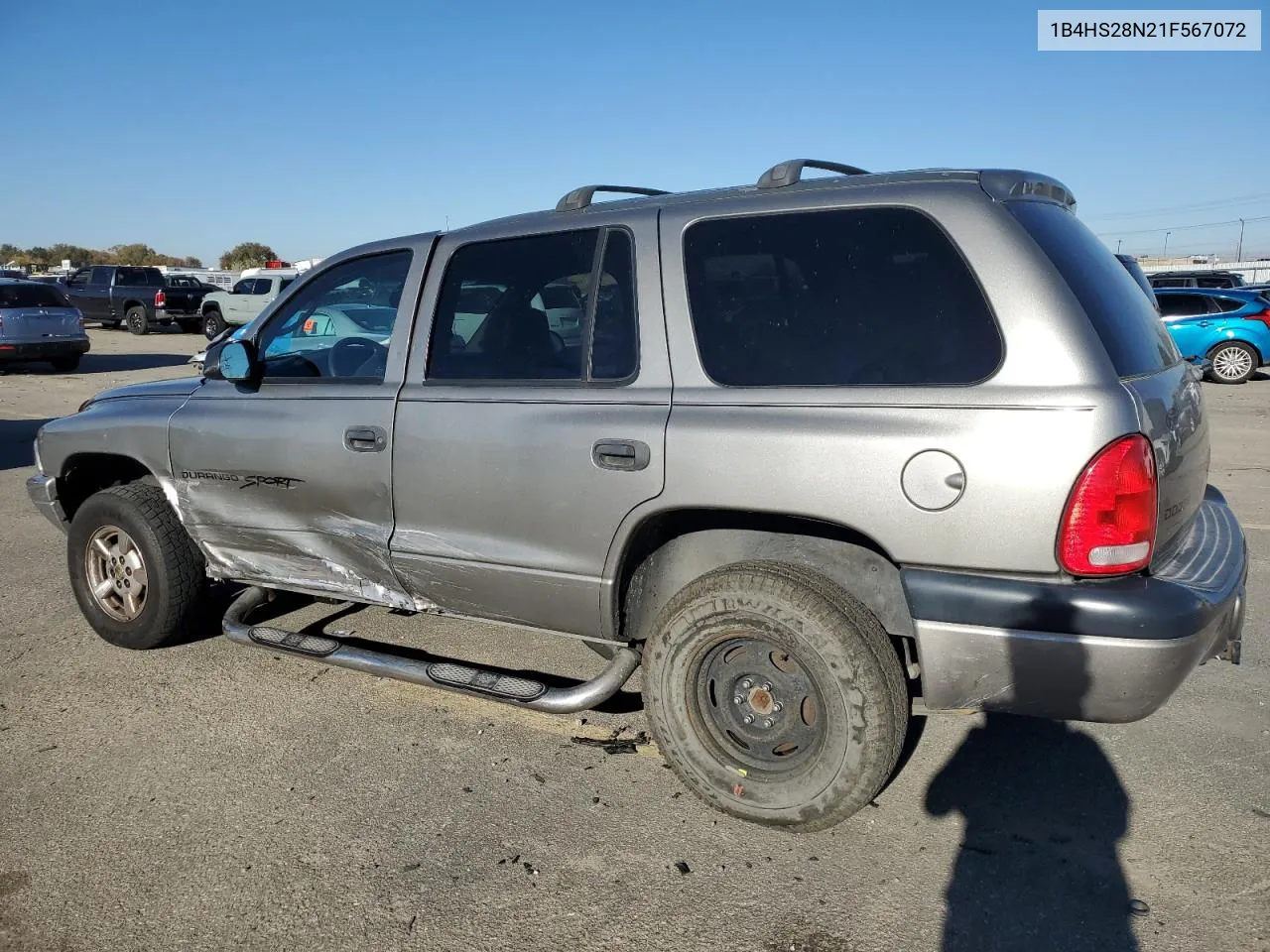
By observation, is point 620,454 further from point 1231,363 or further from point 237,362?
point 1231,363

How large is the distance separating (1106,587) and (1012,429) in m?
0.48

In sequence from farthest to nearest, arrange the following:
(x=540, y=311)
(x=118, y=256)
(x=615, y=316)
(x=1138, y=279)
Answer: (x=118, y=256) → (x=1138, y=279) → (x=540, y=311) → (x=615, y=316)

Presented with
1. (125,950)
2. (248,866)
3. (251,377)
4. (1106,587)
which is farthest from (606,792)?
(251,377)

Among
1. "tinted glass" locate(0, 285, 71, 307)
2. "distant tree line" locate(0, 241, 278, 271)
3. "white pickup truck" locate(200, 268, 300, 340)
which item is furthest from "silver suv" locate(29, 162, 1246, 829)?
"distant tree line" locate(0, 241, 278, 271)

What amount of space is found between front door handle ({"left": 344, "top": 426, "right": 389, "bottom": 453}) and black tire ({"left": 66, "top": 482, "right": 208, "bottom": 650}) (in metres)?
1.18

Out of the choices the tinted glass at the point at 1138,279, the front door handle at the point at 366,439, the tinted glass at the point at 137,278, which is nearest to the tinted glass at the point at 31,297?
the tinted glass at the point at 137,278

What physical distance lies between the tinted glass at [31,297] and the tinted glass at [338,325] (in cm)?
1547

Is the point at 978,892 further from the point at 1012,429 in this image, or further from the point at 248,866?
the point at 248,866

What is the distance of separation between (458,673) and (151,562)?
1.70 meters

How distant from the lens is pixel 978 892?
2.66 metres

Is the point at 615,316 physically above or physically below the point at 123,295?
below

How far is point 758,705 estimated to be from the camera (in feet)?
9.80

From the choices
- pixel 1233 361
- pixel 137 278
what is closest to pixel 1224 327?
pixel 1233 361

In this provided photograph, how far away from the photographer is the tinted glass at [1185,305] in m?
16.6
